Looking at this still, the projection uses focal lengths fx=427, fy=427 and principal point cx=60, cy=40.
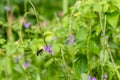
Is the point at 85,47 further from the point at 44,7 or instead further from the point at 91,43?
the point at 44,7

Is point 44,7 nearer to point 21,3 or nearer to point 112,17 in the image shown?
point 21,3

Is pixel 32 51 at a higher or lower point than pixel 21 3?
lower

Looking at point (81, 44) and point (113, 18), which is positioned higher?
point (113, 18)

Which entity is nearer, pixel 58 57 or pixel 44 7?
pixel 58 57

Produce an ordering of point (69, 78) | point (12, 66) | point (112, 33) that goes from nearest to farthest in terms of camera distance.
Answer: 1. point (69, 78)
2. point (112, 33)
3. point (12, 66)

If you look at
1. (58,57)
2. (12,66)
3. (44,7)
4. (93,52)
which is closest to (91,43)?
(93,52)

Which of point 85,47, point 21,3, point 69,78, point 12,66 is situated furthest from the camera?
point 21,3

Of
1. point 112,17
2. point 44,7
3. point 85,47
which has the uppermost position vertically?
point 44,7

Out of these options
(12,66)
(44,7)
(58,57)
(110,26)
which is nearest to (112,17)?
(110,26)

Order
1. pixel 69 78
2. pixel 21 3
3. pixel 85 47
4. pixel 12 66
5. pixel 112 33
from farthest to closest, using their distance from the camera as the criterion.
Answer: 1. pixel 21 3
2. pixel 12 66
3. pixel 112 33
4. pixel 85 47
5. pixel 69 78
